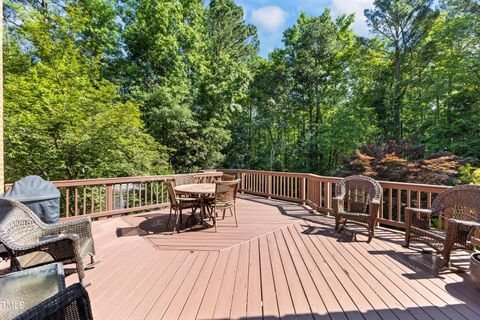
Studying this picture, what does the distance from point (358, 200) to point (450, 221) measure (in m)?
1.52

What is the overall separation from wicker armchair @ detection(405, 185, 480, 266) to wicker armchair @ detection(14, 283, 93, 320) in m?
3.32

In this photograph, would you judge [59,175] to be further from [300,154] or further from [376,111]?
[376,111]

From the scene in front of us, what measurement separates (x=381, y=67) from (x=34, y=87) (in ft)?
47.3

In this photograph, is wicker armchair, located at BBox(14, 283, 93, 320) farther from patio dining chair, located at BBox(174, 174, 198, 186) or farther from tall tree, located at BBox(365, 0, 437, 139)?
tall tree, located at BBox(365, 0, 437, 139)

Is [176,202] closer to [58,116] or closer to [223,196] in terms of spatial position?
[223,196]

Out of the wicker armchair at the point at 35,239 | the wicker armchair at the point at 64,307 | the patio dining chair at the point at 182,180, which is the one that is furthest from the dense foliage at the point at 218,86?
the wicker armchair at the point at 64,307

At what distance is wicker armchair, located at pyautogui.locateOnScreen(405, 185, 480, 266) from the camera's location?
2.52 meters

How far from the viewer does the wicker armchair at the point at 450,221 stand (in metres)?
2.52

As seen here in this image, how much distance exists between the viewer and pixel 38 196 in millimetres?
2783

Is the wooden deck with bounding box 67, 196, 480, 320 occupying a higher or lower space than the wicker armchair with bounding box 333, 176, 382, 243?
lower

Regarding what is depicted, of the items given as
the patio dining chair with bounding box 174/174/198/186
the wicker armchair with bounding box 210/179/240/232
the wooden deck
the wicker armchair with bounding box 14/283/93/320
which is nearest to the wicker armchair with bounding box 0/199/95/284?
the wooden deck

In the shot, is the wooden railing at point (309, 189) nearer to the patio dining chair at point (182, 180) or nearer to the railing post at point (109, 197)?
the patio dining chair at point (182, 180)

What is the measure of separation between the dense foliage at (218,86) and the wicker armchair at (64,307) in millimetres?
5645

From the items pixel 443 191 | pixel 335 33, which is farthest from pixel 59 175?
pixel 335 33
